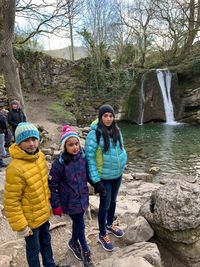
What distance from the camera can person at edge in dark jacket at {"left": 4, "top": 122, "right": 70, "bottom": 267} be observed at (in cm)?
256

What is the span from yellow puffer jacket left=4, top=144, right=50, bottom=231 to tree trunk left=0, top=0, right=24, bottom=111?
6.54 metres

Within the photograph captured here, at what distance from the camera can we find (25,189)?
104 inches

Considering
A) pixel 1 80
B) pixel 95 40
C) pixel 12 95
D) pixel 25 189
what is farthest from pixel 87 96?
pixel 25 189

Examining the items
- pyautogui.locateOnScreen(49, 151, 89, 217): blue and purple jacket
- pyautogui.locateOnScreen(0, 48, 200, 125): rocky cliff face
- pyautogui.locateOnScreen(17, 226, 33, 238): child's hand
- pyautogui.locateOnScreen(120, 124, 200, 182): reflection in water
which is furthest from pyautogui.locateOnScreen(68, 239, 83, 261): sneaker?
pyautogui.locateOnScreen(0, 48, 200, 125): rocky cliff face

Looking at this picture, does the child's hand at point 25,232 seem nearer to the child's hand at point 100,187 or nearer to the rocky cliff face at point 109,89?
the child's hand at point 100,187

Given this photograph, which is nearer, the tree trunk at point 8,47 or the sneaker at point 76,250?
the sneaker at point 76,250

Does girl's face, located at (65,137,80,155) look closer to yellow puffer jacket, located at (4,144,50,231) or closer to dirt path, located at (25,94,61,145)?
yellow puffer jacket, located at (4,144,50,231)

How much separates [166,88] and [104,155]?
626 inches

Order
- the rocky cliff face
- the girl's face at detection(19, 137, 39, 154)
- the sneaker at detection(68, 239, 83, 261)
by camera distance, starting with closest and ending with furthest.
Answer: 1. the girl's face at detection(19, 137, 39, 154)
2. the sneaker at detection(68, 239, 83, 261)
3. the rocky cliff face

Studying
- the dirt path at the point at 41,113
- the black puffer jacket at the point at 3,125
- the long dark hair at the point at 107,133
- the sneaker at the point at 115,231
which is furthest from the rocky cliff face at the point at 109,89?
the long dark hair at the point at 107,133

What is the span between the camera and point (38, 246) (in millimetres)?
2797

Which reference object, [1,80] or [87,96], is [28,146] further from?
[87,96]

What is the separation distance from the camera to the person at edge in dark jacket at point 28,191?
2.56m

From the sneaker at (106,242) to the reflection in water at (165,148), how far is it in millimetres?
5150
